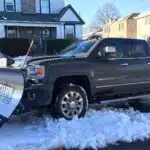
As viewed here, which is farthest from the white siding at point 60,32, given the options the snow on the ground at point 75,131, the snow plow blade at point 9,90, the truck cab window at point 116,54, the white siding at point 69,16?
the snow plow blade at point 9,90

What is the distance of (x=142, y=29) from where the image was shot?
68250 millimetres

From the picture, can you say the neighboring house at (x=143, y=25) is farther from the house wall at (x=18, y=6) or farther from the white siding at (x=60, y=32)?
the house wall at (x=18, y=6)

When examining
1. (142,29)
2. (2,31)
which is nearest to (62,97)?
(2,31)

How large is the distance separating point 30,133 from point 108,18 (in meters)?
86.2

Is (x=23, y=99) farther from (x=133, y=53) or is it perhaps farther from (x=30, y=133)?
(x=133, y=53)

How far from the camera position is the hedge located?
99.4 ft

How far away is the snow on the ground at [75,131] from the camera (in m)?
6.38

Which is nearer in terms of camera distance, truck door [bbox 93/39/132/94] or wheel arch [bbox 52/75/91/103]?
wheel arch [bbox 52/75/91/103]

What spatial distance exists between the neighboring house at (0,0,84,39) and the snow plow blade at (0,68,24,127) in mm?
27228

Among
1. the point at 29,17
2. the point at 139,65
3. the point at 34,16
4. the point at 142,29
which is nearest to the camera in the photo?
the point at 139,65

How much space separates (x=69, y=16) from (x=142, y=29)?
34.3 meters

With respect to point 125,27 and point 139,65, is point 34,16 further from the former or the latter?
point 125,27

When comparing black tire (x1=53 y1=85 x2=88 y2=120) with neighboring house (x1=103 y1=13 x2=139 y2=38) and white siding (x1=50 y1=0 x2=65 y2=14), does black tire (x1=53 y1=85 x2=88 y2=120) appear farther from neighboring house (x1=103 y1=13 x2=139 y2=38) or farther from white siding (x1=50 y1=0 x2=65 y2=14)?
neighboring house (x1=103 y1=13 x2=139 y2=38)

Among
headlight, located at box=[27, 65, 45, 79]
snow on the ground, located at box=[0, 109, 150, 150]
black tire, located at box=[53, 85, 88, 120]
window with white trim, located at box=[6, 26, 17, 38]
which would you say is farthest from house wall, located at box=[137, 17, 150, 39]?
headlight, located at box=[27, 65, 45, 79]
